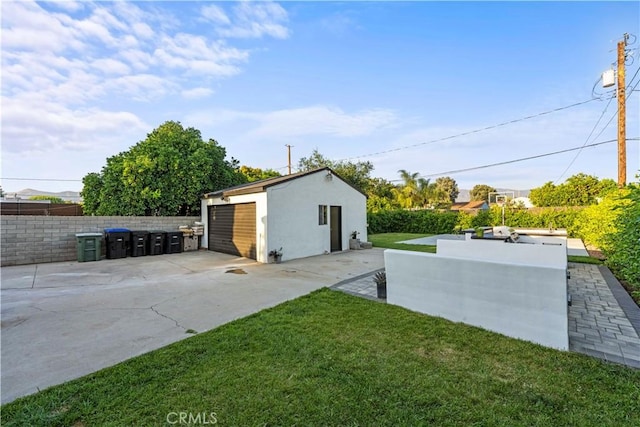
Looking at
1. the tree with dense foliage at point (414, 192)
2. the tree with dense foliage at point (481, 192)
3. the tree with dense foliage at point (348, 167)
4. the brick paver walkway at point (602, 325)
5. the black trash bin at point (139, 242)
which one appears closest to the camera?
the brick paver walkway at point (602, 325)

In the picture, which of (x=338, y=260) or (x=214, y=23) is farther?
(x=338, y=260)

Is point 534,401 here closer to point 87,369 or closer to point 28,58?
point 87,369

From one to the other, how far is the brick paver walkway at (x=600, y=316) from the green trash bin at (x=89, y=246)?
28.8 feet

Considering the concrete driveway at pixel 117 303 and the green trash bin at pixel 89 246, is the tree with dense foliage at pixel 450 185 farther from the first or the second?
the green trash bin at pixel 89 246

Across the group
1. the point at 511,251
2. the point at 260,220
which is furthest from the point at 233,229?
the point at 511,251

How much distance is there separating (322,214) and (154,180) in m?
7.98

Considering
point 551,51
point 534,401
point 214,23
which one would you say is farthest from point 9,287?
point 551,51

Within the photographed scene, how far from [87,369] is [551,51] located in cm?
1483

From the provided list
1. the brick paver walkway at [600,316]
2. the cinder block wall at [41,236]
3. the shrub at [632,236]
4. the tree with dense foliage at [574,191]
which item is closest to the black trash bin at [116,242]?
the cinder block wall at [41,236]

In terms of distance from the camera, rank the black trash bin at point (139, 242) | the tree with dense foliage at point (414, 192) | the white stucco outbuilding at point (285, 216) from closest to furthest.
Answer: the white stucco outbuilding at point (285, 216) < the black trash bin at point (139, 242) < the tree with dense foliage at point (414, 192)

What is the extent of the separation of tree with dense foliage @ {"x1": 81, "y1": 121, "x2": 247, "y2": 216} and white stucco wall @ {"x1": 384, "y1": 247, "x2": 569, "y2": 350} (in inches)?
451

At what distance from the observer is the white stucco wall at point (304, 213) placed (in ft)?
30.9

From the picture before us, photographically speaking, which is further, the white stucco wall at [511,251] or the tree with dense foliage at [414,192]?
the tree with dense foliage at [414,192]

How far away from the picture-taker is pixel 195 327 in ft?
12.7
